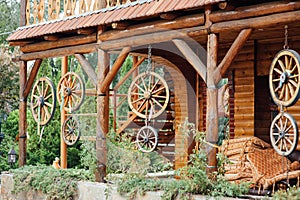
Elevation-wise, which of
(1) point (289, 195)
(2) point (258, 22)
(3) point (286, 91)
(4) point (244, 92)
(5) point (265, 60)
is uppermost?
(2) point (258, 22)

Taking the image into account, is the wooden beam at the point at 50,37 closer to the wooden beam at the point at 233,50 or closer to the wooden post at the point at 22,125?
the wooden post at the point at 22,125

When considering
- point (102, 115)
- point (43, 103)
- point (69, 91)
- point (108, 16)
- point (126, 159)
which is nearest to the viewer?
point (126, 159)

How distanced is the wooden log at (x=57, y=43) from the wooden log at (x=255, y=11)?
349cm

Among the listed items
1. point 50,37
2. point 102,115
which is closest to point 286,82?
point 102,115

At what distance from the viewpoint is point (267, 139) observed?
Answer: 13391 millimetres

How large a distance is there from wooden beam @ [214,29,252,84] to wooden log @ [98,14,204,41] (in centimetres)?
92

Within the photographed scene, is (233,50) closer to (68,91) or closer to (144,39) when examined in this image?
(144,39)

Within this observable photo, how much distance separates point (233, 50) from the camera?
9891 mm

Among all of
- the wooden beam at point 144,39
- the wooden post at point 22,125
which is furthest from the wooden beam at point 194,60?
the wooden post at point 22,125

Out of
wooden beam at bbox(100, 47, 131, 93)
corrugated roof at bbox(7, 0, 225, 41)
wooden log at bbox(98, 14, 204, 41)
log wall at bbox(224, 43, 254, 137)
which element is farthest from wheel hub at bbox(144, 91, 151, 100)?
log wall at bbox(224, 43, 254, 137)

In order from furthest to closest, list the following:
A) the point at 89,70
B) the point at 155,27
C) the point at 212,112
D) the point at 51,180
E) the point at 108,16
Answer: the point at 51,180
the point at 89,70
the point at 108,16
the point at 155,27
the point at 212,112

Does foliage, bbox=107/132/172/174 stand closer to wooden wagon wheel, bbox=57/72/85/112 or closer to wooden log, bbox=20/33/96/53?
wooden wagon wheel, bbox=57/72/85/112

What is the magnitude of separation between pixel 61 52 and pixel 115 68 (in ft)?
6.80

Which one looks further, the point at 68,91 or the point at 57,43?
the point at 57,43
